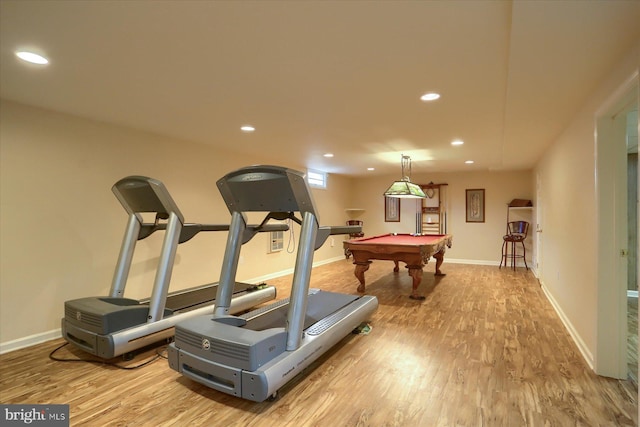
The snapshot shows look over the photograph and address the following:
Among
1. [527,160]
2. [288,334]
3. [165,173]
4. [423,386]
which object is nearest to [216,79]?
[288,334]

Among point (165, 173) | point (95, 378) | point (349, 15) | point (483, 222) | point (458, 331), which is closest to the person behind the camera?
point (349, 15)

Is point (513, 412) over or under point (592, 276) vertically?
under

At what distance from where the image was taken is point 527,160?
5.79m

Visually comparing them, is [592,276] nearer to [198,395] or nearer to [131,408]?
[198,395]

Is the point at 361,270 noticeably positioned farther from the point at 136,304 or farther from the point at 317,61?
the point at 317,61

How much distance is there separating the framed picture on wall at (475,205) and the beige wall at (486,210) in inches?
3.6

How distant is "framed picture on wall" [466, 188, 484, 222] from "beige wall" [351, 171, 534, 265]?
9 centimetres

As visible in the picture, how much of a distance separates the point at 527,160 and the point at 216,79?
5561mm

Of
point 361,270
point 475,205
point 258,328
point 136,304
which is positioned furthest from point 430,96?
point 475,205

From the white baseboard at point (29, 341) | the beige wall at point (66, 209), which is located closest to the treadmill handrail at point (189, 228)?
the beige wall at point (66, 209)

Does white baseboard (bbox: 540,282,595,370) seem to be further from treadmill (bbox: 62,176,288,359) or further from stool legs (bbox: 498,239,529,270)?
stool legs (bbox: 498,239,529,270)

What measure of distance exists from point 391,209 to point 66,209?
22.2ft

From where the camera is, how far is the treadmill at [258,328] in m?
1.96

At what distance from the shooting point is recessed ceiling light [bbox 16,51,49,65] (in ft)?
6.64
